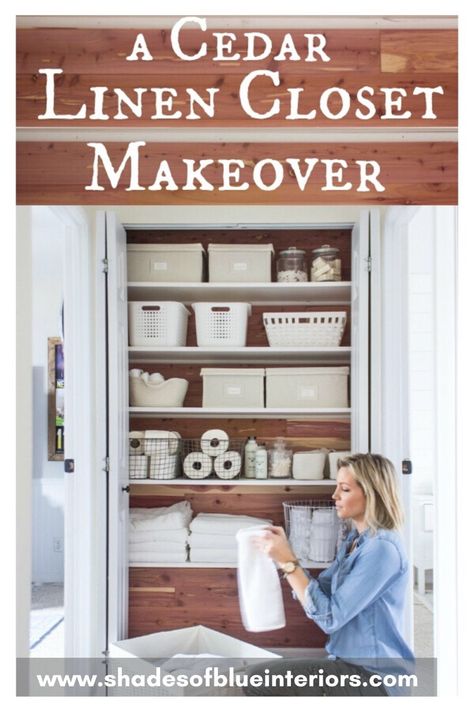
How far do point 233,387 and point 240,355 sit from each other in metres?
0.18

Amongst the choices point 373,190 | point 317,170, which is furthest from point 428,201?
point 317,170

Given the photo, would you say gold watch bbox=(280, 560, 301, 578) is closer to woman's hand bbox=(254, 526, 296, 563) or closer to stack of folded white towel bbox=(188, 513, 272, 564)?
woman's hand bbox=(254, 526, 296, 563)

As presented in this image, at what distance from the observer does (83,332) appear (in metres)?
2.86

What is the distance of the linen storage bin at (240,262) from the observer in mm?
3100

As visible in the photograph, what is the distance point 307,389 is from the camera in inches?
122

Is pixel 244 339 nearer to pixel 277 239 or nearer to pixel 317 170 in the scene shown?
pixel 277 239

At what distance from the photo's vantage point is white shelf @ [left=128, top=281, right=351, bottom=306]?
10.0 ft

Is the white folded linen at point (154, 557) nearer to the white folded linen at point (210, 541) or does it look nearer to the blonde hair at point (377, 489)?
the white folded linen at point (210, 541)

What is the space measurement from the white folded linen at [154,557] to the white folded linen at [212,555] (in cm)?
6

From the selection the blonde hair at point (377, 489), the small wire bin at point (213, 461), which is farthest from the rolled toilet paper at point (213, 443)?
the blonde hair at point (377, 489)

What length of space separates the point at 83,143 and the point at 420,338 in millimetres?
2921

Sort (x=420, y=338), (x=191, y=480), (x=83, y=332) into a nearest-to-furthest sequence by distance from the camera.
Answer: (x=83, y=332)
(x=191, y=480)
(x=420, y=338)

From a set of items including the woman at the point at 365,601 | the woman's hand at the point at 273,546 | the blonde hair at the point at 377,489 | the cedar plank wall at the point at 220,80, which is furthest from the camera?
the woman's hand at the point at 273,546

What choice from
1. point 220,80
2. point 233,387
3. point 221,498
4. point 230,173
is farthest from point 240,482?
point 220,80
